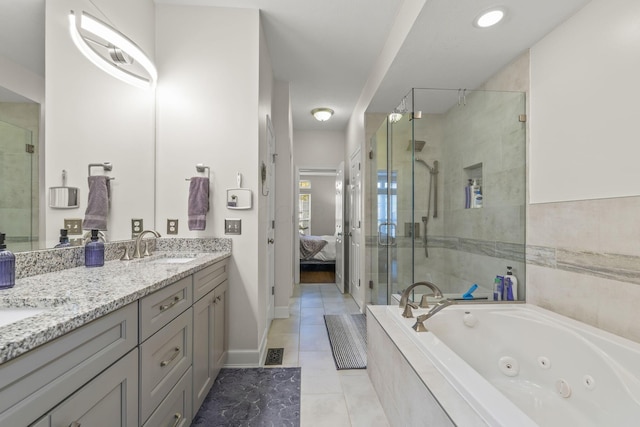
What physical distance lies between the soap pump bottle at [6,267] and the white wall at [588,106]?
263 centimetres

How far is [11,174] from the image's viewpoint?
1.14 metres

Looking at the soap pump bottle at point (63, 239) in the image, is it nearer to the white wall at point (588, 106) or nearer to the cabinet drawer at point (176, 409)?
the cabinet drawer at point (176, 409)

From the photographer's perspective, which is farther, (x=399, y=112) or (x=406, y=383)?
(x=399, y=112)

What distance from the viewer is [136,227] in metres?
1.99

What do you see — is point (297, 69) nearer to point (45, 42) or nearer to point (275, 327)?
point (45, 42)

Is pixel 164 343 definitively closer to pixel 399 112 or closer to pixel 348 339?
pixel 348 339

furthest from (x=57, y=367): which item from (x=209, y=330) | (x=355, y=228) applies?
(x=355, y=228)

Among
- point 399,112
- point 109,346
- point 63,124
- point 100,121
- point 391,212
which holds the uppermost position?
point 399,112

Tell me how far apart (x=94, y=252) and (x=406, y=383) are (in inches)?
64.1

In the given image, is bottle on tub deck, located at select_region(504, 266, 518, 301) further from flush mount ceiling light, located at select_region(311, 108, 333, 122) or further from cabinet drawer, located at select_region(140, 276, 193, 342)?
flush mount ceiling light, located at select_region(311, 108, 333, 122)

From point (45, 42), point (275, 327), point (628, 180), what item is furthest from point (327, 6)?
point (275, 327)

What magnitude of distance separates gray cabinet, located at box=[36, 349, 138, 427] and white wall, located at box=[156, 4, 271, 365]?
3.89 ft

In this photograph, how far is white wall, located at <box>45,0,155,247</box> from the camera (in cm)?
137

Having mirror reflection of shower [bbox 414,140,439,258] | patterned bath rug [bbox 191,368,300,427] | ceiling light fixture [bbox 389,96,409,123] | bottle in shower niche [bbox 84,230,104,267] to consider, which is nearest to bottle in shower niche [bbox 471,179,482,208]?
mirror reflection of shower [bbox 414,140,439,258]
